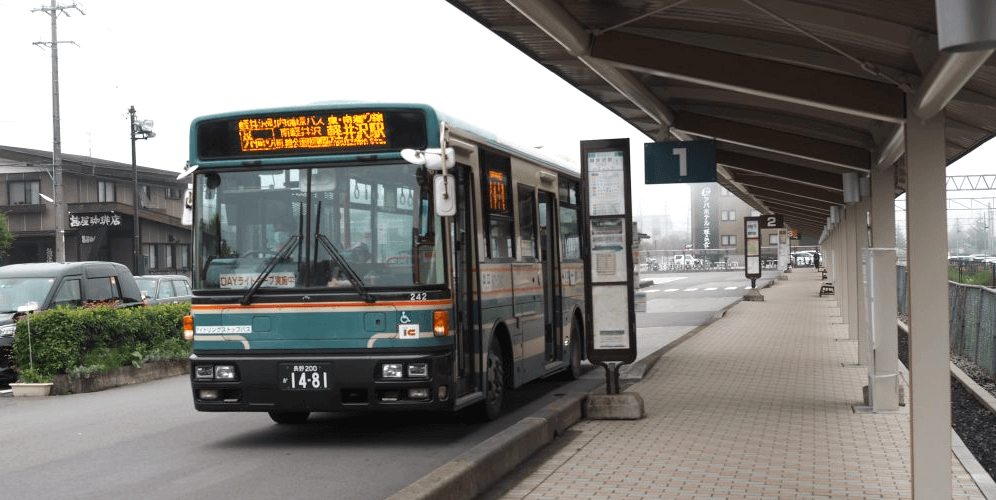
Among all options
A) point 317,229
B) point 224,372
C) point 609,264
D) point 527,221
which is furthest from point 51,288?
point 609,264

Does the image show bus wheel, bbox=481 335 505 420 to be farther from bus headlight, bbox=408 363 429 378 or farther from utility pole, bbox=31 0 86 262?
utility pole, bbox=31 0 86 262

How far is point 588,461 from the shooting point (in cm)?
962

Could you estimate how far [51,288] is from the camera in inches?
755

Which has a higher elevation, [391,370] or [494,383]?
[391,370]

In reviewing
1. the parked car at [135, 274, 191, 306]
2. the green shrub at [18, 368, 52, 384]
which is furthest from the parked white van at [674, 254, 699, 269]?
the green shrub at [18, 368, 52, 384]

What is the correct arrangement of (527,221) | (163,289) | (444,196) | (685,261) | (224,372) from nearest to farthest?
(444,196), (224,372), (527,221), (163,289), (685,261)

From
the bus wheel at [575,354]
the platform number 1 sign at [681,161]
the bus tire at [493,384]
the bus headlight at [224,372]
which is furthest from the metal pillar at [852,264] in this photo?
the bus headlight at [224,372]

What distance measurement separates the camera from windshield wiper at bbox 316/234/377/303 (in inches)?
392

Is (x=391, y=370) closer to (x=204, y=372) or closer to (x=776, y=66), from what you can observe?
(x=204, y=372)

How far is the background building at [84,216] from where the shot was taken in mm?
57531

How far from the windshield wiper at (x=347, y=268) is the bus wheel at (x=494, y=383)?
1.89 m

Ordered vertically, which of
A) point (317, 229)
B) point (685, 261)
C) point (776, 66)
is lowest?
point (685, 261)

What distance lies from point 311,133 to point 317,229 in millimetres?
880

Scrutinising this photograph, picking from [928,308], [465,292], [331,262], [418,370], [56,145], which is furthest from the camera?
[56,145]
